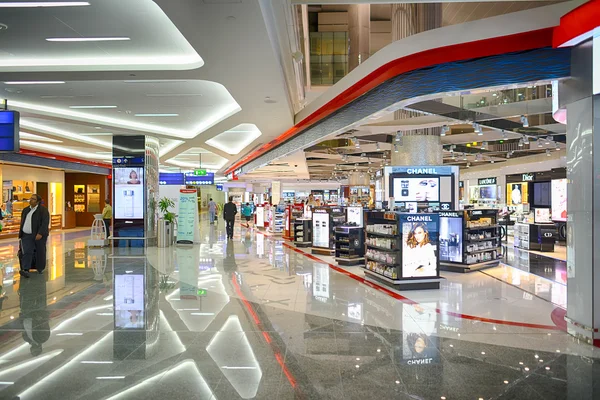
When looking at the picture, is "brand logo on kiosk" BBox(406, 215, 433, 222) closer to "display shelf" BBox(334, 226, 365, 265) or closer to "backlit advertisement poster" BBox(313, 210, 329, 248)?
"display shelf" BBox(334, 226, 365, 265)

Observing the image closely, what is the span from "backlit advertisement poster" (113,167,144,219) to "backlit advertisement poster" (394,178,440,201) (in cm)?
759

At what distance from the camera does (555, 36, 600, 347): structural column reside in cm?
466

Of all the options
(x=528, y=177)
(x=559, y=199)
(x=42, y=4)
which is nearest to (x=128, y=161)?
(x=42, y=4)

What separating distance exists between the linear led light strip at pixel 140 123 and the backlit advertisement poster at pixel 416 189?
4.22 metres

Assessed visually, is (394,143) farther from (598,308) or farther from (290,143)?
(598,308)

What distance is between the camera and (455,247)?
9.55 metres

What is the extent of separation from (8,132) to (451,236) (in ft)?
28.1

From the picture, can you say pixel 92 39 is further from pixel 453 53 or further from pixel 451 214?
pixel 451 214

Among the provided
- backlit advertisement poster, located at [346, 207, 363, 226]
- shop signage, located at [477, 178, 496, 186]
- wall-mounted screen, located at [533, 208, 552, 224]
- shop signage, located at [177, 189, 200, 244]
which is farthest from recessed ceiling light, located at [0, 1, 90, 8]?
shop signage, located at [477, 178, 496, 186]

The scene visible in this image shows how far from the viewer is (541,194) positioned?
20.0 meters

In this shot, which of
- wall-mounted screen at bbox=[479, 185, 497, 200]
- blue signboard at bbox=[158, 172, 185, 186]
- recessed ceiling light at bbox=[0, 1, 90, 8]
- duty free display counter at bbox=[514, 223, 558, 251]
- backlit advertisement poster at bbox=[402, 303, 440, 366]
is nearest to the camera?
backlit advertisement poster at bbox=[402, 303, 440, 366]

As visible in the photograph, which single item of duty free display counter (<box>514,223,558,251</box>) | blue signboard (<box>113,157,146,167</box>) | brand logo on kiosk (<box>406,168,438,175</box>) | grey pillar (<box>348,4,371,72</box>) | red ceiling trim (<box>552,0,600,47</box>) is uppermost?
grey pillar (<box>348,4,371,72</box>)

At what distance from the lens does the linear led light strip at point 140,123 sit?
9742 millimetres

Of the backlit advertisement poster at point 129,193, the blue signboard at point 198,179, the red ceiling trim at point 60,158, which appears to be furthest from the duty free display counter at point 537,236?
the red ceiling trim at point 60,158
